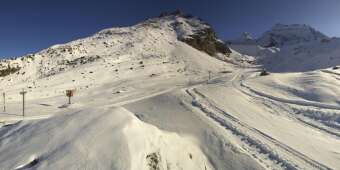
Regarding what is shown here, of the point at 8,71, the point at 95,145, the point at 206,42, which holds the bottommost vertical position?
the point at 95,145

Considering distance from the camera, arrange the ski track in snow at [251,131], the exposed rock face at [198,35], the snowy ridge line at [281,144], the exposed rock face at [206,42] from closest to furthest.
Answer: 1. the snowy ridge line at [281,144]
2. the ski track in snow at [251,131]
3. the exposed rock face at [206,42]
4. the exposed rock face at [198,35]

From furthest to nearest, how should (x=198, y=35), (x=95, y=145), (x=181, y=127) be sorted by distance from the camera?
1. (x=198, y=35)
2. (x=181, y=127)
3. (x=95, y=145)

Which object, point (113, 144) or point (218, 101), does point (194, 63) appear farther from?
point (113, 144)

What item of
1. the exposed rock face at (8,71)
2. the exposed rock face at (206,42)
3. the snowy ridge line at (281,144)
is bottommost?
the snowy ridge line at (281,144)

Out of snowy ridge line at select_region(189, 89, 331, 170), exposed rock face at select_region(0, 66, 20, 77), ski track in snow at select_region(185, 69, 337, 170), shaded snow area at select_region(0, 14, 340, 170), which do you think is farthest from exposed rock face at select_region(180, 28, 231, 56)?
snowy ridge line at select_region(189, 89, 331, 170)

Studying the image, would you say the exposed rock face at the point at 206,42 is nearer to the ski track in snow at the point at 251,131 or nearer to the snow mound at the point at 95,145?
the ski track in snow at the point at 251,131

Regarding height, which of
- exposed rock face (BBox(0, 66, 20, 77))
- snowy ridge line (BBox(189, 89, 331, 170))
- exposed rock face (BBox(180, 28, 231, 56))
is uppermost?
exposed rock face (BBox(180, 28, 231, 56))

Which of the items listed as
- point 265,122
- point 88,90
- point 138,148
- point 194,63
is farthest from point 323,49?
point 138,148

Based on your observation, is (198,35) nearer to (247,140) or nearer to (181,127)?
(181,127)

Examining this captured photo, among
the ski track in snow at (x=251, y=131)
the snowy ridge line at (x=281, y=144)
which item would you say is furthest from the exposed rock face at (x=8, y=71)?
the snowy ridge line at (x=281, y=144)

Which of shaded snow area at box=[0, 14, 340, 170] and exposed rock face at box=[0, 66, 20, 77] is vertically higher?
exposed rock face at box=[0, 66, 20, 77]

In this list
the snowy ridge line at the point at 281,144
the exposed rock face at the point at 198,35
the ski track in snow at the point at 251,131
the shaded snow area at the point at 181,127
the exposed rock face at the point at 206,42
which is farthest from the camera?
the exposed rock face at the point at 198,35

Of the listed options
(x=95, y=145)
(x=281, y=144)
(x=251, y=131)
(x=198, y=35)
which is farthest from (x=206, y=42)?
(x=95, y=145)

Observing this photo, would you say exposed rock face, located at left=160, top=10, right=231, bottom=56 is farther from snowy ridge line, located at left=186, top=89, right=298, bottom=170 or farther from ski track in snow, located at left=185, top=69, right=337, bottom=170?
snowy ridge line, located at left=186, top=89, right=298, bottom=170
